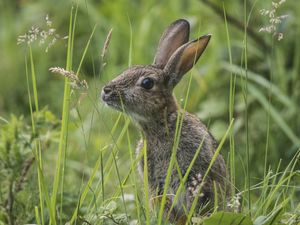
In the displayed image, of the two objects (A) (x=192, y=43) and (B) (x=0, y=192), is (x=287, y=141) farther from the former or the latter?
(B) (x=0, y=192)

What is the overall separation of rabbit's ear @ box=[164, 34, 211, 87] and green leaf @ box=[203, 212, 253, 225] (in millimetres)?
1149

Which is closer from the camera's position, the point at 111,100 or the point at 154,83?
the point at 111,100

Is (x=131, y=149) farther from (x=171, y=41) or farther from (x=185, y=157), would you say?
(x=171, y=41)

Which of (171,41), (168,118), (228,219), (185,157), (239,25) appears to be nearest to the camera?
(228,219)

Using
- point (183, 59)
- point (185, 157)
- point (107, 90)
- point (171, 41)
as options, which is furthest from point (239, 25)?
point (185, 157)

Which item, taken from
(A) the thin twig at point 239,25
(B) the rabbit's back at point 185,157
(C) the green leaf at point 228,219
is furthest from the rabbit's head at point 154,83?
(A) the thin twig at point 239,25

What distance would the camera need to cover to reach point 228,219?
3959mm

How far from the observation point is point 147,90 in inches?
204

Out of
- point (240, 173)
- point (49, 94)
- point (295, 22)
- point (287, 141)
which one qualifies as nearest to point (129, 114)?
point (240, 173)

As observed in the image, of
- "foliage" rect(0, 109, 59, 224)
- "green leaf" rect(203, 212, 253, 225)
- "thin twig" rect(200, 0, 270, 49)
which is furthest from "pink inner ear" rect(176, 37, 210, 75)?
"thin twig" rect(200, 0, 270, 49)

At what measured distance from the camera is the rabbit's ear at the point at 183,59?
194 inches

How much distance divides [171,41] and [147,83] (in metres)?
0.35

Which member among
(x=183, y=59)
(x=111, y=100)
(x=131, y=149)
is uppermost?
(x=183, y=59)

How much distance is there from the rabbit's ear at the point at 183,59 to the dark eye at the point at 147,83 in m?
0.11
